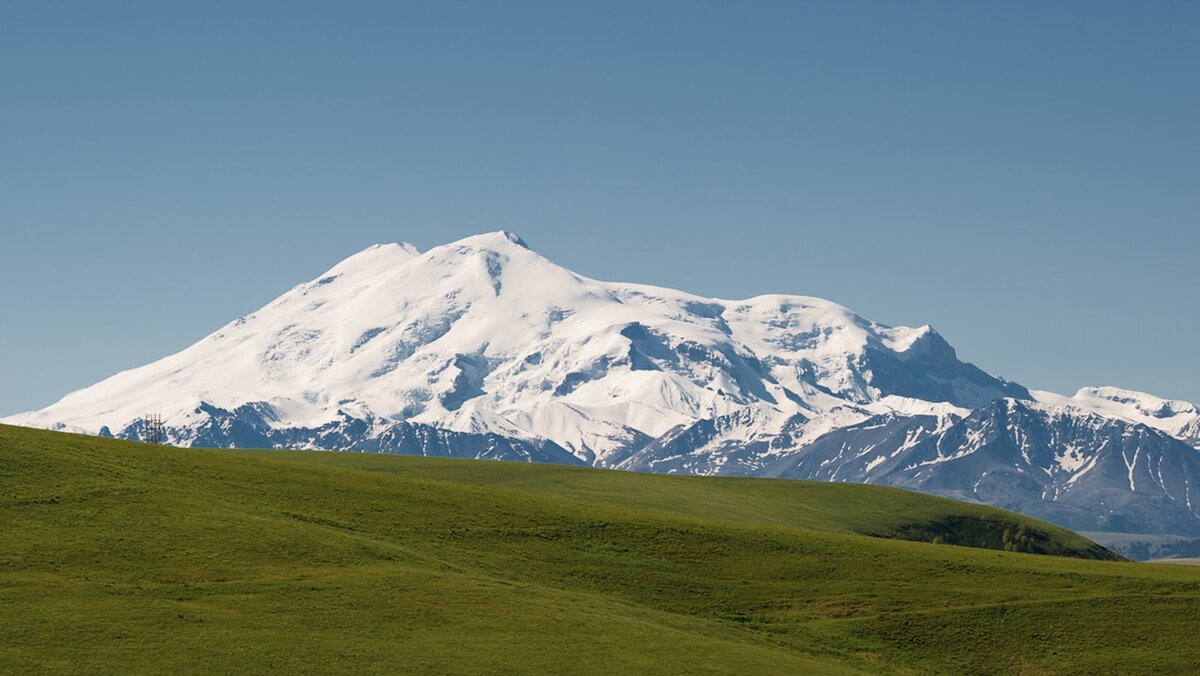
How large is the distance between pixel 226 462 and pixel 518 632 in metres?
48.2

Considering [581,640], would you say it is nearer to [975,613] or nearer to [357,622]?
[357,622]

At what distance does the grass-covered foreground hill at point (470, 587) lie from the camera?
7500 centimetres

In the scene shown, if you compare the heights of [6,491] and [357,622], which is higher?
[6,491]

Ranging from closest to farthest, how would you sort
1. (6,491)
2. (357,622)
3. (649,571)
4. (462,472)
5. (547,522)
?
(357,622) → (6,491) → (649,571) → (547,522) → (462,472)

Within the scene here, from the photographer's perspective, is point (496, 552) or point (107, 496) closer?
point (107, 496)

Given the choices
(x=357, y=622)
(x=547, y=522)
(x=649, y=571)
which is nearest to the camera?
(x=357, y=622)

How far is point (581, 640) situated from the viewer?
80.1 metres

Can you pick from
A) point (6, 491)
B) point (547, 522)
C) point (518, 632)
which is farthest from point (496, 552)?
point (6, 491)

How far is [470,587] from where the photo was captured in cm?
8850

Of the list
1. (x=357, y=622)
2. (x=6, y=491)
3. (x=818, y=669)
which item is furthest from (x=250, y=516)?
(x=818, y=669)

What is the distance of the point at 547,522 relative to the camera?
11344cm

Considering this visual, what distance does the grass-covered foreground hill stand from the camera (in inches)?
2953

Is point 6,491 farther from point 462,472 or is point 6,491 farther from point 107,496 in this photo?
point 462,472

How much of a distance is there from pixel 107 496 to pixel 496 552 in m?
26.1
